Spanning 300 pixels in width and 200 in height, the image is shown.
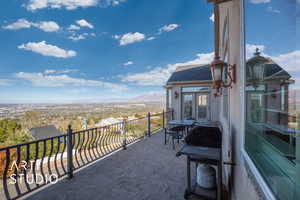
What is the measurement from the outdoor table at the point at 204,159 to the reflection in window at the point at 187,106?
5.74 meters

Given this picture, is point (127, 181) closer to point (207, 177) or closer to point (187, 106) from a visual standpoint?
point (207, 177)

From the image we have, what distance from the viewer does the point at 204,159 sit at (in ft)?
6.61

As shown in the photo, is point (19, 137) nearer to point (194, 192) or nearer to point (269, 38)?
point (194, 192)

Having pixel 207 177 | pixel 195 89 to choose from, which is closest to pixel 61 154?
pixel 207 177

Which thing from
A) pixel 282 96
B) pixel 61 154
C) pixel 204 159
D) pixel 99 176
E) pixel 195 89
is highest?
pixel 195 89

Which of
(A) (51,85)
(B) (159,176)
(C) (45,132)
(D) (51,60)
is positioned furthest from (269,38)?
(A) (51,85)

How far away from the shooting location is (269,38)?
815mm

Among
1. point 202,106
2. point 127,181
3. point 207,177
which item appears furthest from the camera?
point 202,106

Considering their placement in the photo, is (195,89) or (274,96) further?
(195,89)

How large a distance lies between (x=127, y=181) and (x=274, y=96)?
111 inches

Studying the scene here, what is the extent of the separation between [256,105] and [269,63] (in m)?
0.39

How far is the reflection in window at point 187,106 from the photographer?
7.79 m

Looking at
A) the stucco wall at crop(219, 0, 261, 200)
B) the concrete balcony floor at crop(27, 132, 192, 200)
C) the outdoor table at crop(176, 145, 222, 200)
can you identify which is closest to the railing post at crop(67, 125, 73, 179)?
the concrete balcony floor at crop(27, 132, 192, 200)

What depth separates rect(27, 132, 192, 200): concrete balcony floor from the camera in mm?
2287
